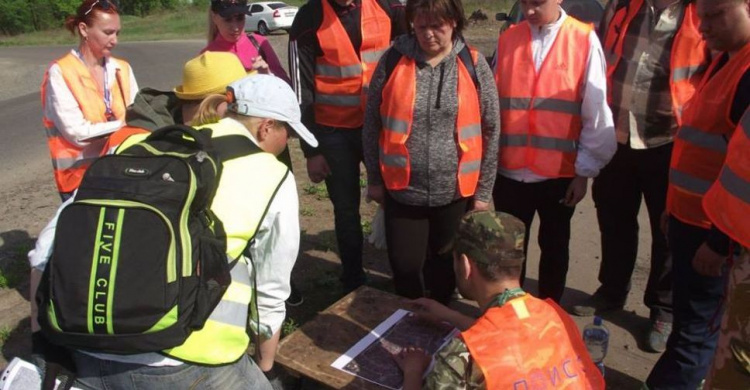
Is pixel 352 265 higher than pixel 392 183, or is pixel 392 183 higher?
pixel 392 183

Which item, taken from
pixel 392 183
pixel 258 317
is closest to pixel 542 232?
pixel 392 183

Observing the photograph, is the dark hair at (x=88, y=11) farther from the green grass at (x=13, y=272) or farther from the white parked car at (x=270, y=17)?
the white parked car at (x=270, y=17)

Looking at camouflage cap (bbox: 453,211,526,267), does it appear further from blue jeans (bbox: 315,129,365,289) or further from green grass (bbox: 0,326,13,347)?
green grass (bbox: 0,326,13,347)

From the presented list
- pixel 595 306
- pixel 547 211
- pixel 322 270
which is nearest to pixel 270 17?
pixel 322 270

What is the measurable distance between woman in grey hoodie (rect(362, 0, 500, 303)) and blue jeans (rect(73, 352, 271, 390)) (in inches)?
62.6

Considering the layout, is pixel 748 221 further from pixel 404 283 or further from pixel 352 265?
pixel 352 265

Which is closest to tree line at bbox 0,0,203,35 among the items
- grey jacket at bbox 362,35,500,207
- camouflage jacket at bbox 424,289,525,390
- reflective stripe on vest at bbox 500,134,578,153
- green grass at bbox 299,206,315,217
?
green grass at bbox 299,206,315,217

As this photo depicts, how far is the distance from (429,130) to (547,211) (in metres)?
0.90

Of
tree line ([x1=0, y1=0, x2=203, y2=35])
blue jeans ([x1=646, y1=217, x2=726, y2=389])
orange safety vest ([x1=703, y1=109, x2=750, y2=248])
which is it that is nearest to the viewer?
orange safety vest ([x1=703, y1=109, x2=750, y2=248])

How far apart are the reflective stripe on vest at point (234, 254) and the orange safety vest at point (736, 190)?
1.53 meters

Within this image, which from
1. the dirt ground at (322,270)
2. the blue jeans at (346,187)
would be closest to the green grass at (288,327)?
the dirt ground at (322,270)

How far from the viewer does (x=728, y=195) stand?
2326mm

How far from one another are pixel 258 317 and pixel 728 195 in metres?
1.69

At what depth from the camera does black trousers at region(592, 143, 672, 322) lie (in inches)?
144
